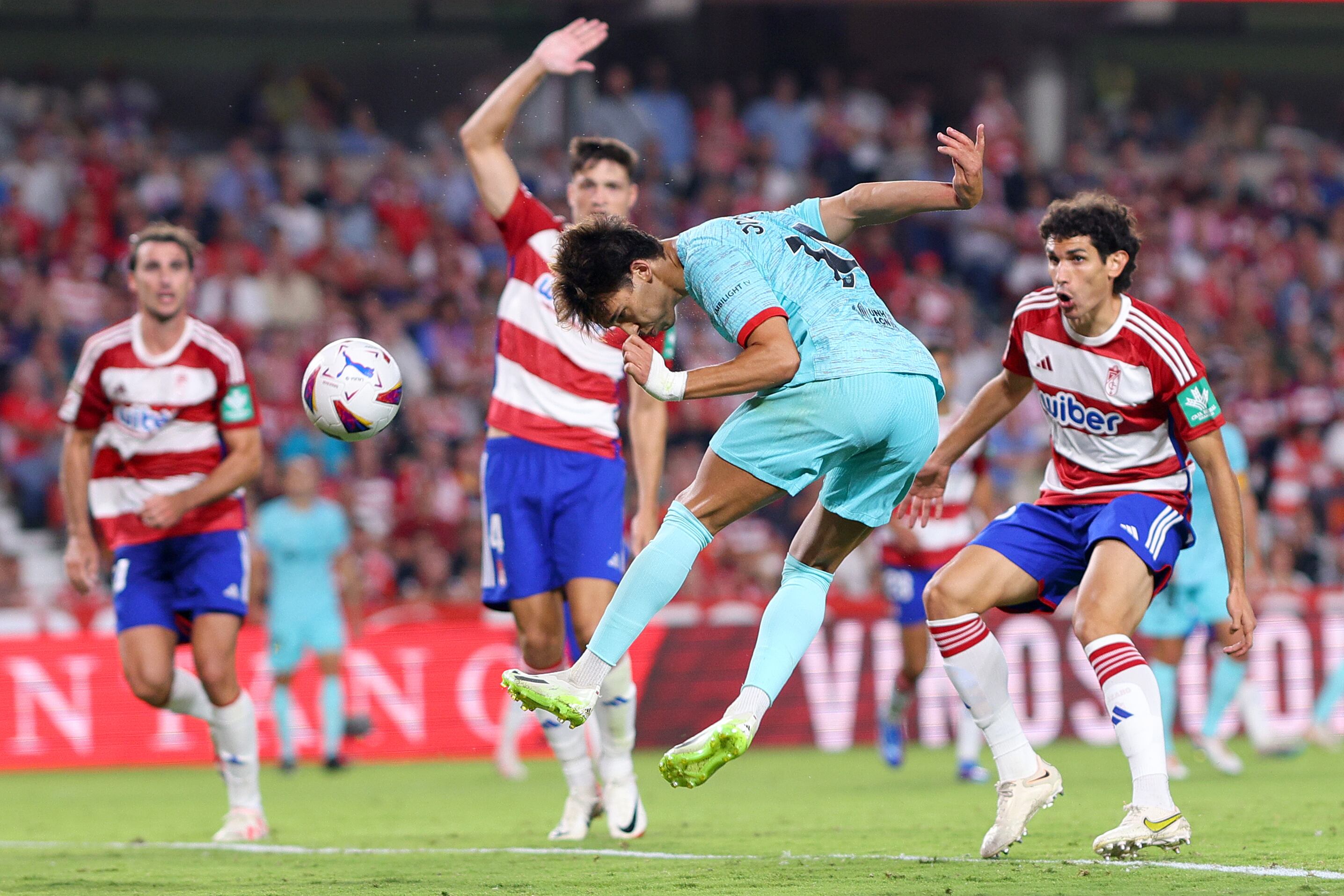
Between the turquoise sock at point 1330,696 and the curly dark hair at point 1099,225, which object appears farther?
the turquoise sock at point 1330,696

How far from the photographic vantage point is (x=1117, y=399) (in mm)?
6223

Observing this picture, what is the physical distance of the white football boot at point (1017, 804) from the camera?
5.84m

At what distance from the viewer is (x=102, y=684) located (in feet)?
42.7

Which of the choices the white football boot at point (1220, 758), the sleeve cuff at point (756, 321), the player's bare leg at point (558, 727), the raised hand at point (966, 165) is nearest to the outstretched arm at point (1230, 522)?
the raised hand at point (966, 165)

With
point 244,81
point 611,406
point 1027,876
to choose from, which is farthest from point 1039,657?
point 244,81

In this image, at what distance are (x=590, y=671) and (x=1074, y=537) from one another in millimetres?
1973

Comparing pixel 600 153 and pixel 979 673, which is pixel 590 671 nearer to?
pixel 979 673

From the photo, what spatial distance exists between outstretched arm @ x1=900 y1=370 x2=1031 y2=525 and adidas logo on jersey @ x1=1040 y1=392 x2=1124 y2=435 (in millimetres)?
179

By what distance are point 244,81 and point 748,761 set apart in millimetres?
12410

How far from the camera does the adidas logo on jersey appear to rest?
20.6ft

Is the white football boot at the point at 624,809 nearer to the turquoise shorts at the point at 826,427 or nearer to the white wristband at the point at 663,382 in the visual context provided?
the turquoise shorts at the point at 826,427

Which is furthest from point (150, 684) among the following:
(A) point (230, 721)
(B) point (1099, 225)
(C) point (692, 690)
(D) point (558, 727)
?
(C) point (692, 690)

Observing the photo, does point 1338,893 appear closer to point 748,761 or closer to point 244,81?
point 748,761

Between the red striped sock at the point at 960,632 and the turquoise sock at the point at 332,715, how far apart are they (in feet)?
24.4
